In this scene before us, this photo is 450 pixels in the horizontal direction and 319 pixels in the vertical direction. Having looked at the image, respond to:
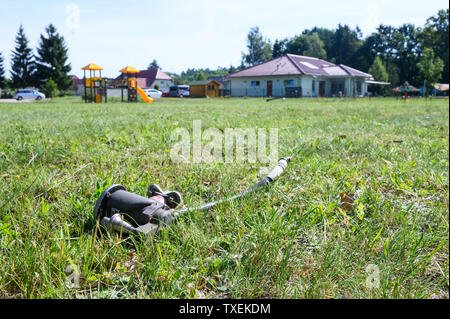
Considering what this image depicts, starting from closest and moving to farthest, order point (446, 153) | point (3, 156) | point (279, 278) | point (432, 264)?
1. point (279, 278)
2. point (432, 264)
3. point (3, 156)
4. point (446, 153)

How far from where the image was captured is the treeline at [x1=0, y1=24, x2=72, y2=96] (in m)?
49.2

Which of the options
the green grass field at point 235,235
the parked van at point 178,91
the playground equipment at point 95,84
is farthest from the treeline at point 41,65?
the green grass field at point 235,235

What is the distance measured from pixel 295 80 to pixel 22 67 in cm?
4333

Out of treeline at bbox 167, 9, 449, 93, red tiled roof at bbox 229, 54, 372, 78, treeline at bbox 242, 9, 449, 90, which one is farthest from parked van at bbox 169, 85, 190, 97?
treeline at bbox 242, 9, 449, 90

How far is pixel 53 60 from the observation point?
4884 cm

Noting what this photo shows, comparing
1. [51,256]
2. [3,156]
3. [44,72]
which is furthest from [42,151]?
[44,72]

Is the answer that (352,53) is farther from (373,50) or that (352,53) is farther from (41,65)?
(41,65)

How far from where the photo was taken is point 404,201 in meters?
2.14

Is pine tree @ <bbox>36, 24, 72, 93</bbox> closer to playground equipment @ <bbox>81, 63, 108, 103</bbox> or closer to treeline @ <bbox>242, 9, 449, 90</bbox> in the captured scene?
playground equipment @ <bbox>81, 63, 108, 103</bbox>

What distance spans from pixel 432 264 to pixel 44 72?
58563 mm

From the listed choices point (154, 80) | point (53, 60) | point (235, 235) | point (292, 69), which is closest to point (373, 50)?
point (292, 69)
